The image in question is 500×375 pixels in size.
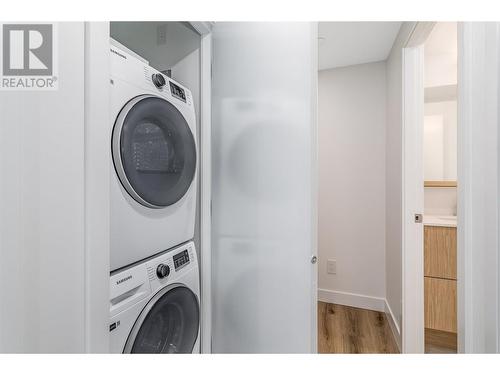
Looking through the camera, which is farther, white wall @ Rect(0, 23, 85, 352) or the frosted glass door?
the frosted glass door

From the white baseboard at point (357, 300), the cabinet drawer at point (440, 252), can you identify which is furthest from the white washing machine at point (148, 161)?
the white baseboard at point (357, 300)

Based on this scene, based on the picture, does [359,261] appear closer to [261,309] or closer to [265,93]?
[261,309]

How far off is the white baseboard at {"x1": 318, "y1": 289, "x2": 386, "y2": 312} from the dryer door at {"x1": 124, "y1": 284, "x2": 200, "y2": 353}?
1921mm

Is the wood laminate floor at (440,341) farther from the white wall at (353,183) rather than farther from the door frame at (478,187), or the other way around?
the door frame at (478,187)

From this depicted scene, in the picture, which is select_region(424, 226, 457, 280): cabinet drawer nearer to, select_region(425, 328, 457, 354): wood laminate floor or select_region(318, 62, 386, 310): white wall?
select_region(425, 328, 457, 354): wood laminate floor

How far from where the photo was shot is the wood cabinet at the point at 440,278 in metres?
1.92

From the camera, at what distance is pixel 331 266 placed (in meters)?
2.78

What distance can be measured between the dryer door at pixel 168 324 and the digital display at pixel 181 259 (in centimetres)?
7

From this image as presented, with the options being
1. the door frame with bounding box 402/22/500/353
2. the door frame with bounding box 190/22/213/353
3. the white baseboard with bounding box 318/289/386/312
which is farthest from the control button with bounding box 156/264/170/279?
the white baseboard with bounding box 318/289/386/312

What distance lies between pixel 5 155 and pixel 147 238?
467 mm

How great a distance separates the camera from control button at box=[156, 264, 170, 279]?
→ 95 cm

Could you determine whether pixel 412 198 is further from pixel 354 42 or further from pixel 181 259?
pixel 181 259

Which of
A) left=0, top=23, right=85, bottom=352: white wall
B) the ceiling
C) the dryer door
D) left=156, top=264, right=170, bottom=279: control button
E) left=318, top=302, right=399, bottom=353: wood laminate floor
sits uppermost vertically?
the ceiling

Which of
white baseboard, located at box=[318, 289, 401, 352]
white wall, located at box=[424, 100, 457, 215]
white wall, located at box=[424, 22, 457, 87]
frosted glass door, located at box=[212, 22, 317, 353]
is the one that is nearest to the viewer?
frosted glass door, located at box=[212, 22, 317, 353]
